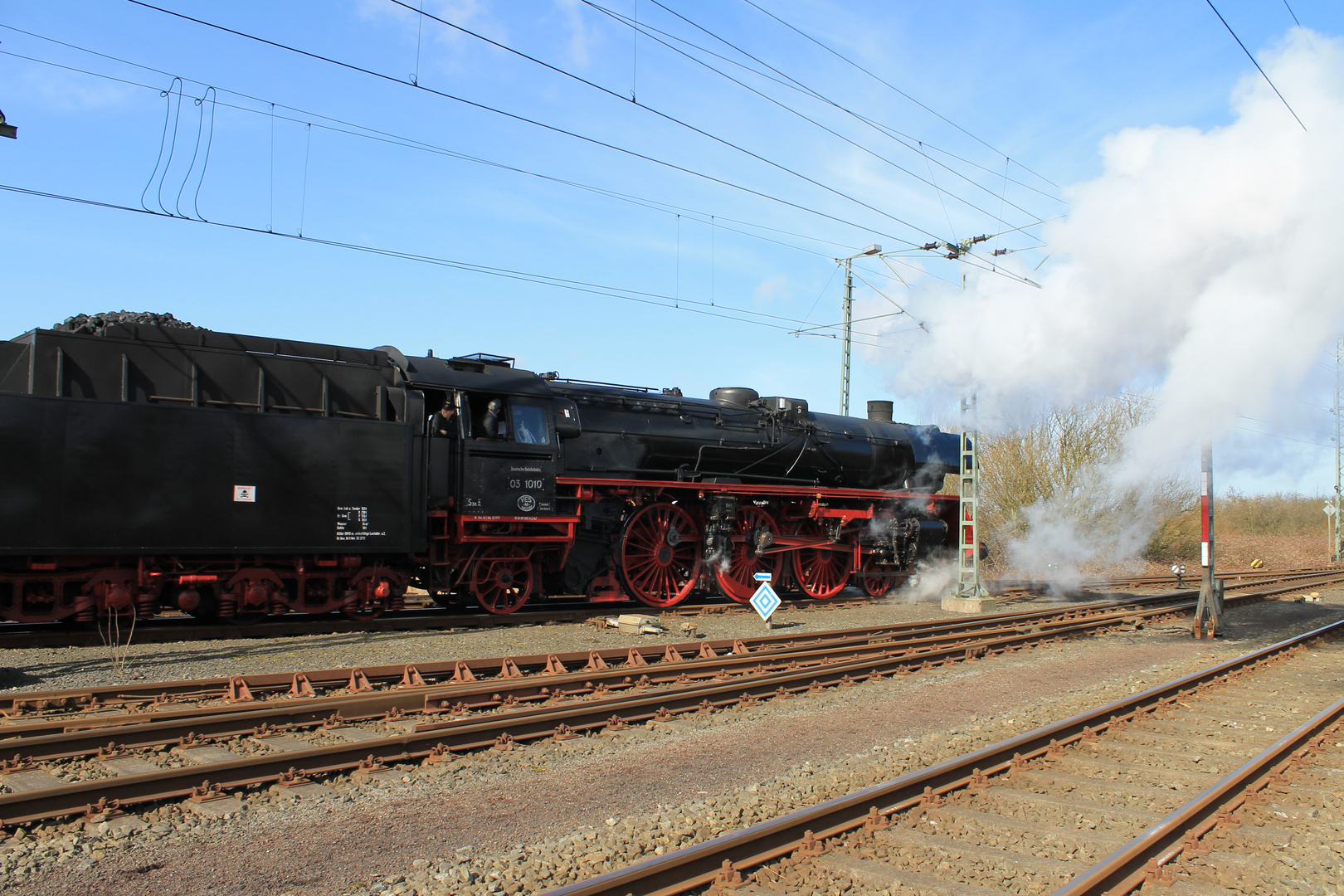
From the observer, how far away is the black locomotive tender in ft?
30.6

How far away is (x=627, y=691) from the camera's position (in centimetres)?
797

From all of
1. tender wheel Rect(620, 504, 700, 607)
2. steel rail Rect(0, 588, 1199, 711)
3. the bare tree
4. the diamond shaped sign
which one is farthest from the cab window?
the bare tree

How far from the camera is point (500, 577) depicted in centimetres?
1218

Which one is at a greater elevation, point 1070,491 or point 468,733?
point 1070,491

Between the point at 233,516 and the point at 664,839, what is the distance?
7.42 metres

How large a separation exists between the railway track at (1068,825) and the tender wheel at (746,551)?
27.2 feet

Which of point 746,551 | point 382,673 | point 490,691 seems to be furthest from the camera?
point 746,551

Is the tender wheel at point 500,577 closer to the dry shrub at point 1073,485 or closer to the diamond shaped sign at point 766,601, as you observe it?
the diamond shaped sign at point 766,601

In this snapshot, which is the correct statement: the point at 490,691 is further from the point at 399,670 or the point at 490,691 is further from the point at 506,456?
the point at 506,456

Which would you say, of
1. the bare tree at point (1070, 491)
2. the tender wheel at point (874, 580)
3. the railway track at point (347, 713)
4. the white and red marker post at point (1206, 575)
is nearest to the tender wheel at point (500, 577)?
the railway track at point (347, 713)

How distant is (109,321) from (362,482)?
332 centimetres

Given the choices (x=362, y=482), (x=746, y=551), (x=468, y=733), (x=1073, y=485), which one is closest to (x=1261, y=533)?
(x=1073, y=485)

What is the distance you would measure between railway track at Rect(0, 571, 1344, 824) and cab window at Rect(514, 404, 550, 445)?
13.1ft

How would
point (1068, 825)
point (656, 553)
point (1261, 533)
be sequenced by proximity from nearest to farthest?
1. point (1068, 825)
2. point (656, 553)
3. point (1261, 533)
